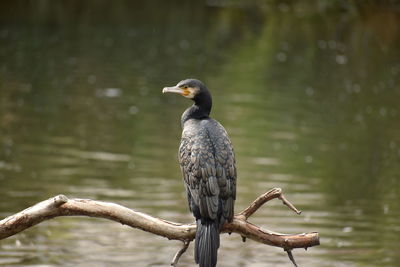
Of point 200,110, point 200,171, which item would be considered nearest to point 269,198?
point 200,171

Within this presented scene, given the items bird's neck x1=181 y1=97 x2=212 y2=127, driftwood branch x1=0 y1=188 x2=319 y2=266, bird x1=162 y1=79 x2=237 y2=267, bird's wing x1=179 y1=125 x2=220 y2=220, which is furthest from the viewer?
bird's neck x1=181 y1=97 x2=212 y2=127

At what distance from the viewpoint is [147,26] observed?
133 ft

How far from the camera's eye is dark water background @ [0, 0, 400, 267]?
40.0 feet

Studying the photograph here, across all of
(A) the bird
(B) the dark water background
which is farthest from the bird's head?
(B) the dark water background

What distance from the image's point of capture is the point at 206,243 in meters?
5.89

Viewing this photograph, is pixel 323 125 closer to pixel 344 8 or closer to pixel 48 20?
pixel 48 20

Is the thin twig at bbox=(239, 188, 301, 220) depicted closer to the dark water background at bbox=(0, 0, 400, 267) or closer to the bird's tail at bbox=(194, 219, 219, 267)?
the bird's tail at bbox=(194, 219, 219, 267)

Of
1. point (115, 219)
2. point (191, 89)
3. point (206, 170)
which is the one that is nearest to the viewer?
point (115, 219)

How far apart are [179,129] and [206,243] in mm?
13155

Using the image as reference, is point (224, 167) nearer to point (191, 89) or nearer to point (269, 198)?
point (269, 198)

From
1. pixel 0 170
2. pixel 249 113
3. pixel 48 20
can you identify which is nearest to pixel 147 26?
pixel 48 20

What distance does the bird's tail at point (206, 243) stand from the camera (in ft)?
19.2

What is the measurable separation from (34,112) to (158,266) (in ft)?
33.6

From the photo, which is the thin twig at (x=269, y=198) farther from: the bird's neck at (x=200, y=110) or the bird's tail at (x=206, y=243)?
the bird's neck at (x=200, y=110)
